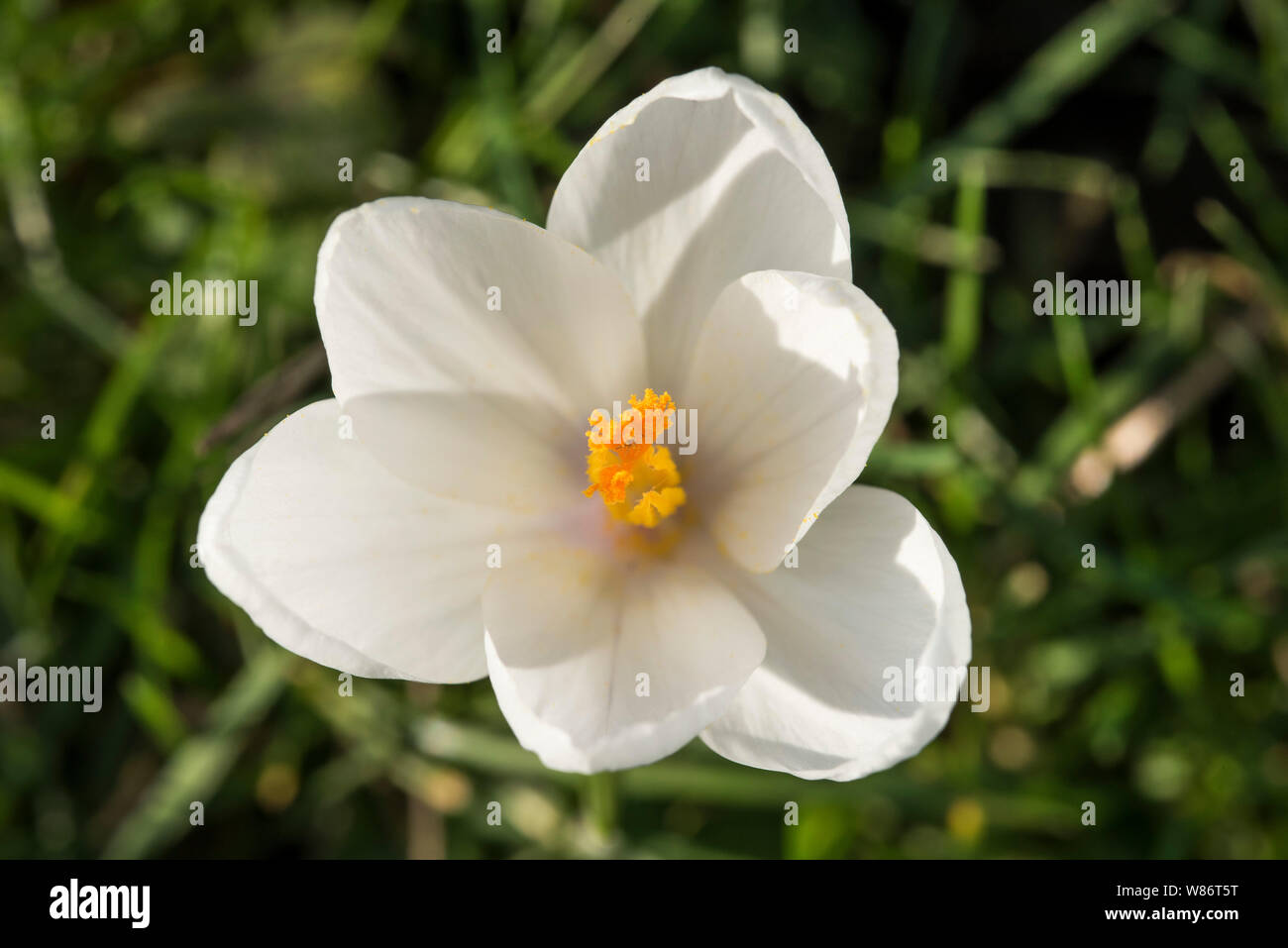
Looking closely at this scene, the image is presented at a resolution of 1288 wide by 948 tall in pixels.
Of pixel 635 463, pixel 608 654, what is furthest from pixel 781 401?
pixel 608 654

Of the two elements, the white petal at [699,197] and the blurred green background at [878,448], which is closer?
the white petal at [699,197]

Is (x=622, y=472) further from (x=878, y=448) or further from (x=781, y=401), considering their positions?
(x=878, y=448)

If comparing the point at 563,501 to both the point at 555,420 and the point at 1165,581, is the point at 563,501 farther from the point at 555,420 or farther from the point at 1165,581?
the point at 1165,581

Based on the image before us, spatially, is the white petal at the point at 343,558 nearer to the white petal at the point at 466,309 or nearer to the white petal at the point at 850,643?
the white petal at the point at 466,309

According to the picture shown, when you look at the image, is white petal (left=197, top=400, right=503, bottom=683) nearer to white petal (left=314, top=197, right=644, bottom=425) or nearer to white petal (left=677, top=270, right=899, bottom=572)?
white petal (left=314, top=197, right=644, bottom=425)

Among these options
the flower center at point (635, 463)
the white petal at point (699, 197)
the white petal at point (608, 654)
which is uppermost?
the white petal at point (699, 197)

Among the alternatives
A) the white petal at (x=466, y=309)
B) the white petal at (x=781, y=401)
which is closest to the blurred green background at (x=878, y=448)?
the white petal at (x=781, y=401)
